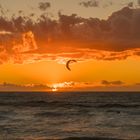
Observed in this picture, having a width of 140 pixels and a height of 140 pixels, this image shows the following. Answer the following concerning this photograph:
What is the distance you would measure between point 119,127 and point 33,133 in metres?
8.91

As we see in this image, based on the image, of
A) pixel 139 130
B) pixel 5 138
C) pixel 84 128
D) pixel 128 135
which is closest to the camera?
pixel 5 138

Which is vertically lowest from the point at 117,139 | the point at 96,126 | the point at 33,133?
the point at 117,139

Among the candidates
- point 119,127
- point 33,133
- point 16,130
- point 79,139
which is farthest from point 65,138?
point 119,127

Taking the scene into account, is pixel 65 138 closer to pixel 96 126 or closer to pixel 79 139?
pixel 79 139

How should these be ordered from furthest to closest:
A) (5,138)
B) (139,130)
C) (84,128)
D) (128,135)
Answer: (84,128)
(139,130)
(128,135)
(5,138)

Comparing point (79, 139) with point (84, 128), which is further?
point (84, 128)

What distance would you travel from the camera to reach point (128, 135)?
119ft

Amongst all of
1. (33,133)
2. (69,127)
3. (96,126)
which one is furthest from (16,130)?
(96,126)

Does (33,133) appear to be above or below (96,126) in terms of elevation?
below

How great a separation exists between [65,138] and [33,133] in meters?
3.64

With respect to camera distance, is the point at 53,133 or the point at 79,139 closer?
the point at 79,139

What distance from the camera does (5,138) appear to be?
111 feet

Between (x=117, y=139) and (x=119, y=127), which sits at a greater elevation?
(x=119, y=127)

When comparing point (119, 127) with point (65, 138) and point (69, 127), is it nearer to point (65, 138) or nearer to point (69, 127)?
point (69, 127)
